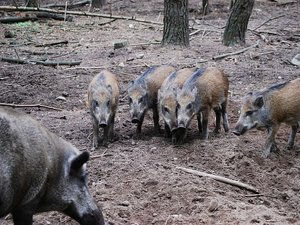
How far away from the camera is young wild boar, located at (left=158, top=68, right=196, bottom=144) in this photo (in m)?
7.76

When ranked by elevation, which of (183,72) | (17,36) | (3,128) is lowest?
(17,36)

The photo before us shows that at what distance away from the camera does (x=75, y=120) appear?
328 inches

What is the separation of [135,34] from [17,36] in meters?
3.10

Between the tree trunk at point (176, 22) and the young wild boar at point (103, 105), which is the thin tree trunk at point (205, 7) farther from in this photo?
the young wild boar at point (103, 105)

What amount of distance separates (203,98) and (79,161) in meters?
3.64

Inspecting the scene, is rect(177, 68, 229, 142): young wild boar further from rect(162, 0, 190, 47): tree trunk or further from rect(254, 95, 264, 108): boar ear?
rect(162, 0, 190, 47): tree trunk

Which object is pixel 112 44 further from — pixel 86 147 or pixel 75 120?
pixel 86 147

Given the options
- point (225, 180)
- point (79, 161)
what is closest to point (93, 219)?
point (79, 161)

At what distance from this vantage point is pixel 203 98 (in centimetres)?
799

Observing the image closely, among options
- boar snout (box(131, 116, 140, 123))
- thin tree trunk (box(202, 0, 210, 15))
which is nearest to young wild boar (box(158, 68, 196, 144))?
boar snout (box(131, 116, 140, 123))

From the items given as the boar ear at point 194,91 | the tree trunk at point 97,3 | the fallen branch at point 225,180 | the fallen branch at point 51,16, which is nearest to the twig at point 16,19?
the fallen branch at point 51,16

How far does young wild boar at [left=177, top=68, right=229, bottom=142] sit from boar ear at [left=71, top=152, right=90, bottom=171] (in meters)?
3.01

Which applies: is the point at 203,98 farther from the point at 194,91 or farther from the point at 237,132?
the point at 237,132

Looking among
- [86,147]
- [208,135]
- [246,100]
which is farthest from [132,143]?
[246,100]
